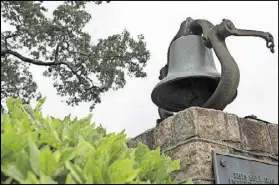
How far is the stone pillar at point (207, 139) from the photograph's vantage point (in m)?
2.09

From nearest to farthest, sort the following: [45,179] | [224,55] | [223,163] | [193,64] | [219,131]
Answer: [45,179] < [223,163] < [219,131] < [224,55] < [193,64]

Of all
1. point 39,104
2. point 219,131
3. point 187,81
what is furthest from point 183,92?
point 39,104

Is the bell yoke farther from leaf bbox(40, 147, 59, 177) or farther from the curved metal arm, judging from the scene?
leaf bbox(40, 147, 59, 177)

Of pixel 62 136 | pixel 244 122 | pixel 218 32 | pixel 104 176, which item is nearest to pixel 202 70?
pixel 218 32

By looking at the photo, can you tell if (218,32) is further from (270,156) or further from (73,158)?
(73,158)

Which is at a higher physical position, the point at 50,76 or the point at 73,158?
the point at 50,76

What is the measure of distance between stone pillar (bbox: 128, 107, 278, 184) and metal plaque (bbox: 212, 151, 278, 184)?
0.14ft

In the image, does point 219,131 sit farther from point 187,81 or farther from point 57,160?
point 57,160

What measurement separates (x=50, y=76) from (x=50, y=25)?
1.60 meters

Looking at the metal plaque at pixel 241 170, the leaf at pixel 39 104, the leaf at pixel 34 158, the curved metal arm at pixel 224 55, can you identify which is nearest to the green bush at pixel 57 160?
the leaf at pixel 34 158

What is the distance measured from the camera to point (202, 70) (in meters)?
2.75

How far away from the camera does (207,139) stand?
7.06 ft

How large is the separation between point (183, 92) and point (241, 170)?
93 centimetres

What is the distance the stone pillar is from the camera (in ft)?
6.85
